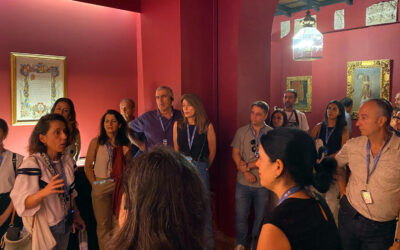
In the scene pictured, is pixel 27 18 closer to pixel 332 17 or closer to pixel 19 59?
pixel 19 59

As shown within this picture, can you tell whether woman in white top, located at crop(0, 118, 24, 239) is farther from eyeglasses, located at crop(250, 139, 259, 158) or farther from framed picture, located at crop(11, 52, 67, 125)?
eyeglasses, located at crop(250, 139, 259, 158)

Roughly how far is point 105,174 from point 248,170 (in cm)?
153

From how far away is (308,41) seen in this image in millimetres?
5523

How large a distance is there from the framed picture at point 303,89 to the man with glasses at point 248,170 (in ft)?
15.7

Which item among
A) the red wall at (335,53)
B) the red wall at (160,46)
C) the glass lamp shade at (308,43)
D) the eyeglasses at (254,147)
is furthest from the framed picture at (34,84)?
the red wall at (335,53)

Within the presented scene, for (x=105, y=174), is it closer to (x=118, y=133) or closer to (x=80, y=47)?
(x=118, y=133)

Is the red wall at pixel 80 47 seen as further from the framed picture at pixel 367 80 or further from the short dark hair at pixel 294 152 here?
the framed picture at pixel 367 80

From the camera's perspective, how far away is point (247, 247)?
3.98 meters

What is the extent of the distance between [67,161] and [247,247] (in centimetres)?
256

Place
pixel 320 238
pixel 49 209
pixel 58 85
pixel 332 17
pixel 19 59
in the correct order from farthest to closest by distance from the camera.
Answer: pixel 332 17 → pixel 58 85 → pixel 19 59 → pixel 49 209 → pixel 320 238

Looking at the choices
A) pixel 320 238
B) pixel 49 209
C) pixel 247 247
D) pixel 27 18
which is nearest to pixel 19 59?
pixel 27 18

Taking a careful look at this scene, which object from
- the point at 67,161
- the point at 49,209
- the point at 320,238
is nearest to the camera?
the point at 320,238

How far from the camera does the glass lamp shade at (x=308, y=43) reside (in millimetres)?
5508

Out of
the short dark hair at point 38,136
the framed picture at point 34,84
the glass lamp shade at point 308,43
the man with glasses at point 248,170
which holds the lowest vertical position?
the man with glasses at point 248,170
